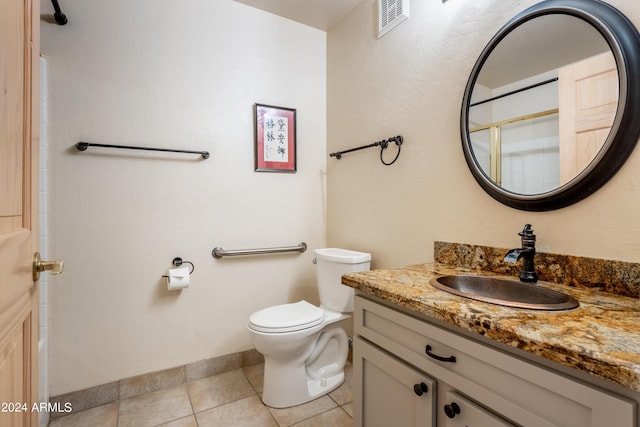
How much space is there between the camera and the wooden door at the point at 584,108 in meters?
0.95

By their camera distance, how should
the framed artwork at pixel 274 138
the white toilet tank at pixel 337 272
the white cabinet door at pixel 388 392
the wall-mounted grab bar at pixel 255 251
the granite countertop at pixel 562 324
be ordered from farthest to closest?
the framed artwork at pixel 274 138 < the wall-mounted grab bar at pixel 255 251 < the white toilet tank at pixel 337 272 < the white cabinet door at pixel 388 392 < the granite countertop at pixel 562 324

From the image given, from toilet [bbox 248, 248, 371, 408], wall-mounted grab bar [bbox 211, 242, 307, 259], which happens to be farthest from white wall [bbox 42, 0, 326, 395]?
toilet [bbox 248, 248, 371, 408]

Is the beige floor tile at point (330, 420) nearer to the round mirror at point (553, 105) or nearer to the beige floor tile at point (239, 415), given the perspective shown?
the beige floor tile at point (239, 415)

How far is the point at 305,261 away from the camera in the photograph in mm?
2338

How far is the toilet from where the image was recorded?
5.27 ft

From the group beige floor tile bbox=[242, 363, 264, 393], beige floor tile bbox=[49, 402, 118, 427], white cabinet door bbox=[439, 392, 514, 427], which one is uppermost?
white cabinet door bbox=[439, 392, 514, 427]

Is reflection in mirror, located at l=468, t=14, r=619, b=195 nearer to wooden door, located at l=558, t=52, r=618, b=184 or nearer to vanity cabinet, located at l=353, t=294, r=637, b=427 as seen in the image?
wooden door, located at l=558, t=52, r=618, b=184

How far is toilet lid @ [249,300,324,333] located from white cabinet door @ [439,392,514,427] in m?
0.88

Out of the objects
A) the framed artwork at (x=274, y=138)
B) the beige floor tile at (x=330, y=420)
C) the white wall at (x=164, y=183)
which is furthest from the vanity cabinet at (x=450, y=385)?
the framed artwork at (x=274, y=138)

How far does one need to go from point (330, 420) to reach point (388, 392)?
2.40 ft

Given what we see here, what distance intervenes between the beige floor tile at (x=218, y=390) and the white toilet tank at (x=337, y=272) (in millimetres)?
714

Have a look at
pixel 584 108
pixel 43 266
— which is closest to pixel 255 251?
pixel 43 266

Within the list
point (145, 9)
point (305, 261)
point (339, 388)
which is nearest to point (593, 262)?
point (339, 388)

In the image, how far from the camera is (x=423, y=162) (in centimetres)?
158
